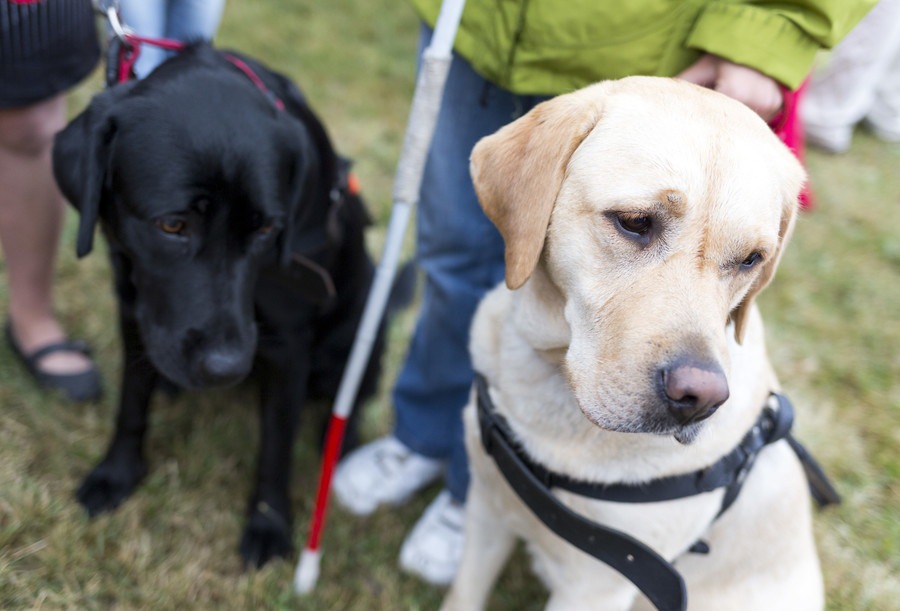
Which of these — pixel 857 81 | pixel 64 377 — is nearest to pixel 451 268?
pixel 64 377

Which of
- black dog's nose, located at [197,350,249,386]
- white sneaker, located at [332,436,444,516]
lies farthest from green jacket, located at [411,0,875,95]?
white sneaker, located at [332,436,444,516]

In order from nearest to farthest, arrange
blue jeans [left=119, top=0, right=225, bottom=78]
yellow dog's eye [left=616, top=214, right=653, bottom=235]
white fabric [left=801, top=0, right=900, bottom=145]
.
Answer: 1. yellow dog's eye [left=616, top=214, right=653, bottom=235]
2. blue jeans [left=119, top=0, right=225, bottom=78]
3. white fabric [left=801, top=0, right=900, bottom=145]

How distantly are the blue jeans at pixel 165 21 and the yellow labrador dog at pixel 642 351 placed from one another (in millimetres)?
1192

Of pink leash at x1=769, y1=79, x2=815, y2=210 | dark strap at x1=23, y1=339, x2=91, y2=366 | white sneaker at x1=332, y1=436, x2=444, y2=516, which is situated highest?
pink leash at x1=769, y1=79, x2=815, y2=210

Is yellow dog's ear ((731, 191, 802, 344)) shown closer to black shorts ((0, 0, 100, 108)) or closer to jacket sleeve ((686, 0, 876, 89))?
jacket sleeve ((686, 0, 876, 89))

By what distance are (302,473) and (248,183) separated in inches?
51.6

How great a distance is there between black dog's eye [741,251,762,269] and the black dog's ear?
5.20 ft

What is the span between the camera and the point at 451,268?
2.48m

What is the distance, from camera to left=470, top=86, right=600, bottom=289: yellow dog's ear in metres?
1.58

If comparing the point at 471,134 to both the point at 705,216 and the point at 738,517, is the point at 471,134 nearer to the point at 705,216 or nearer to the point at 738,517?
the point at 705,216

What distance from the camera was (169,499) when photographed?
2.58m

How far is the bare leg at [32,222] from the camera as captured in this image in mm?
2402

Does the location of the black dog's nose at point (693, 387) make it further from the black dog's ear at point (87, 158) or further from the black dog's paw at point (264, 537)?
the black dog's paw at point (264, 537)

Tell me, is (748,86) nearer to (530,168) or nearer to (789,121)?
(789,121)
